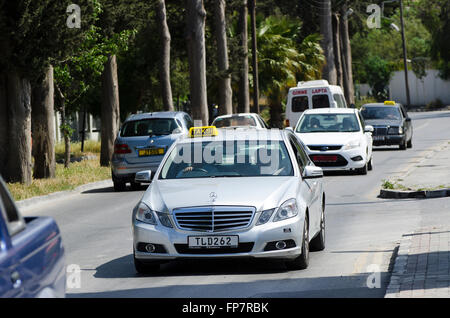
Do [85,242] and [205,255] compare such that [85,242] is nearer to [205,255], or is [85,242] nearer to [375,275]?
[205,255]

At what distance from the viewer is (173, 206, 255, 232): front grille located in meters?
10.1

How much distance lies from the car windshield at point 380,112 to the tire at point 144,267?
2417 cm

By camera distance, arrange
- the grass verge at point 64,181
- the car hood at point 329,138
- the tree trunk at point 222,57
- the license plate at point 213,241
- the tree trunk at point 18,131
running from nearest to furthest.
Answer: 1. the license plate at point 213,241
2. the grass verge at point 64,181
3. the tree trunk at point 18,131
4. the car hood at point 329,138
5. the tree trunk at point 222,57

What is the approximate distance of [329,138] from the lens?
24703mm

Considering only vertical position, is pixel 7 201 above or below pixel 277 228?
above

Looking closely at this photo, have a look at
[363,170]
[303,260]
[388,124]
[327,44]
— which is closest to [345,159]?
[363,170]

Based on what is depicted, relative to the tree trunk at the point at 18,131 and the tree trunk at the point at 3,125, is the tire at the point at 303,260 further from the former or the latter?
the tree trunk at the point at 3,125

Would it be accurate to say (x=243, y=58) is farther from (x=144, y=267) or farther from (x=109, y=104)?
(x=144, y=267)

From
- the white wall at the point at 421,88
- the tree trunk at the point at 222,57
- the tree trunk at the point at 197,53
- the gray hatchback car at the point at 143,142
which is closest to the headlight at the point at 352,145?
the gray hatchback car at the point at 143,142

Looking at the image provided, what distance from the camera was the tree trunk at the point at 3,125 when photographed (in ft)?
75.3

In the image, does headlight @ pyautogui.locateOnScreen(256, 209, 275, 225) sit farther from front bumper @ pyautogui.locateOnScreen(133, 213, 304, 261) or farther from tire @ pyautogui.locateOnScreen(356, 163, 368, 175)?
tire @ pyautogui.locateOnScreen(356, 163, 368, 175)
